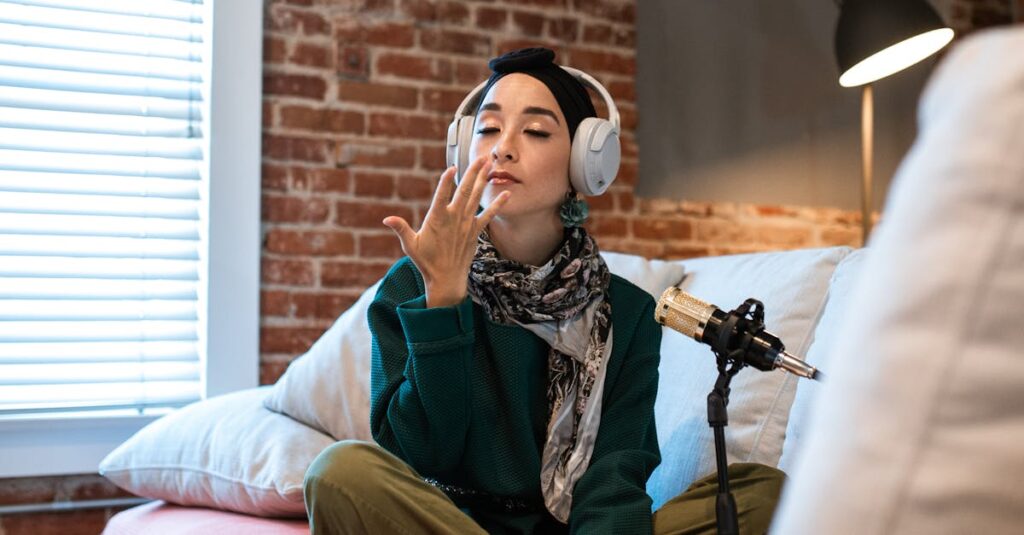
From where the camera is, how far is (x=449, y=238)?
126 centimetres

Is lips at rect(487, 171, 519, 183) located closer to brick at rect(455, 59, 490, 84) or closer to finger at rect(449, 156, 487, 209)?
finger at rect(449, 156, 487, 209)

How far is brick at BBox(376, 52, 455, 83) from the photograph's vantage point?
272 centimetres

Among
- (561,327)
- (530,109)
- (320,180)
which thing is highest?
(530,109)

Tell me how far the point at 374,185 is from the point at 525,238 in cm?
124

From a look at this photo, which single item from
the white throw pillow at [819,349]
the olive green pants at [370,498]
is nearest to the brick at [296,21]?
the white throw pillow at [819,349]

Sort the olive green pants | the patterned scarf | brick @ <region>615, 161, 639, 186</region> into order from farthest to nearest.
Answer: brick @ <region>615, 161, 639, 186</region> → the patterned scarf → the olive green pants

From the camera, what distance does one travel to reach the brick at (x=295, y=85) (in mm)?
2604

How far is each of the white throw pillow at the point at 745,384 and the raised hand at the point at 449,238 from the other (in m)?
0.59

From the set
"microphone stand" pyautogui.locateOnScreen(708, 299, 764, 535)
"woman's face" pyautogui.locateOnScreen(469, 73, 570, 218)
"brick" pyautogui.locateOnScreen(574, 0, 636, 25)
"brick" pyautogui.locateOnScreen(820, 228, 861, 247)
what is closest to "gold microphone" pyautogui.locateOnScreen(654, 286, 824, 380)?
"microphone stand" pyautogui.locateOnScreen(708, 299, 764, 535)

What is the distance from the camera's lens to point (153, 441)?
6.69ft

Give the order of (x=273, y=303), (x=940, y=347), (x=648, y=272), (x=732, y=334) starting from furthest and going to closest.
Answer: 1. (x=273, y=303)
2. (x=648, y=272)
3. (x=732, y=334)
4. (x=940, y=347)

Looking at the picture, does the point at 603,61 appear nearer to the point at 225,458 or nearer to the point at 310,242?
the point at 310,242

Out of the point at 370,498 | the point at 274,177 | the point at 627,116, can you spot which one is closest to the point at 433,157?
the point at 274,177

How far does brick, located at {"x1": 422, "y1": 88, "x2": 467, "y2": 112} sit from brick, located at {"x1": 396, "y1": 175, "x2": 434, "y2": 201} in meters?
0.21
